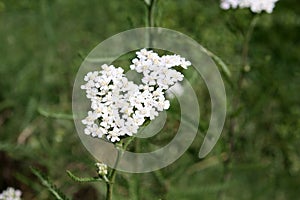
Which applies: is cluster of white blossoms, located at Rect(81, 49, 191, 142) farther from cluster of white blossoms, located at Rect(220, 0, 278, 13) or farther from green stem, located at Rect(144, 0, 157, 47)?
cluster of white blossoms, located at Rect(220, 0, 278, 13)

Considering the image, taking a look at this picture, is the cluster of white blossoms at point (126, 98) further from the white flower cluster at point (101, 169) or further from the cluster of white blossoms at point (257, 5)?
the cluster of white blossoms at point (257, 5)

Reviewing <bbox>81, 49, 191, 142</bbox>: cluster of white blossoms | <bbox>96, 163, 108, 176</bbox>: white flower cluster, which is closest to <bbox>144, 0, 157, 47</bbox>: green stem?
<bbox>81, 49, 191, 142</bbox>: cluster of white blossoms

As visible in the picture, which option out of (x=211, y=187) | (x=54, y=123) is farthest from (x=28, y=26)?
(x=211, y=187)

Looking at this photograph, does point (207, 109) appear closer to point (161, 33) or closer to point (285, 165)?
point (285, 165)

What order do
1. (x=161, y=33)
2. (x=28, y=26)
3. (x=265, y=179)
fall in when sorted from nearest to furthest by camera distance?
1. (x=161, y=33)
2. (x=265, y=179)
3. (x=28, y=26)

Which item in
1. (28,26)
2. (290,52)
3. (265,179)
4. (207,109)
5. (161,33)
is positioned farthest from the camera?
(28,26)

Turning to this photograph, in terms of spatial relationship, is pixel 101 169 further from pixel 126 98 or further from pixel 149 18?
pixel 149 18
